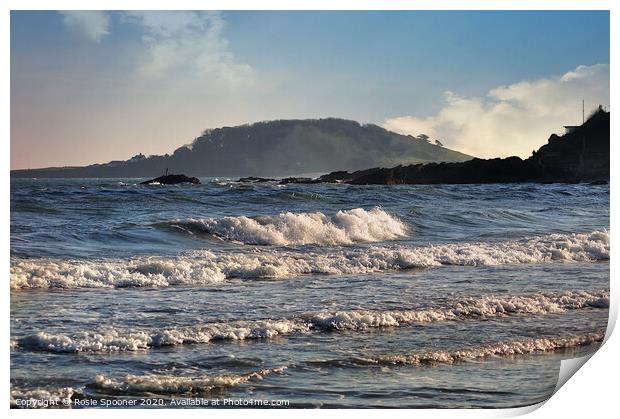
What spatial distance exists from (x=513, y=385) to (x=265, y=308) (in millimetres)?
2027

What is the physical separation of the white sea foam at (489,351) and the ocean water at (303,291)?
0.01 meters

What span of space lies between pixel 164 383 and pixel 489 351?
2172 mm

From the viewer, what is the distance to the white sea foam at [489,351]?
193 inches

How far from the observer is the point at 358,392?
14.6ft

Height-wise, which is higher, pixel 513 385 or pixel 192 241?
pixel 192 241

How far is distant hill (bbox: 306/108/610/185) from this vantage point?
19.4 feet

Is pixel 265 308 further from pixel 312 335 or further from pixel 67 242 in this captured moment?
pixel 67 242

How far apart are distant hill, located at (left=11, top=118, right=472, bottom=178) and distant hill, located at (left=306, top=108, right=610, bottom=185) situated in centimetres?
21

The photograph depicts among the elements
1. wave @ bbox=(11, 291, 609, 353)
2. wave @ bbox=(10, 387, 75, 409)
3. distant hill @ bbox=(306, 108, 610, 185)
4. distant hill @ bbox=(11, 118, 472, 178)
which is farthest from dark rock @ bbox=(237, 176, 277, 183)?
wave @ bbox=(10, 387, 75, 409)

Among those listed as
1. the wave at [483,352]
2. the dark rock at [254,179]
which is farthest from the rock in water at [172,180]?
the wave at [483,352]

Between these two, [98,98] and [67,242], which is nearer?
[98,98]

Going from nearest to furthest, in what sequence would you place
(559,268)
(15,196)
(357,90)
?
1. (15,196)
2. (357,90)
3. (559,268)
